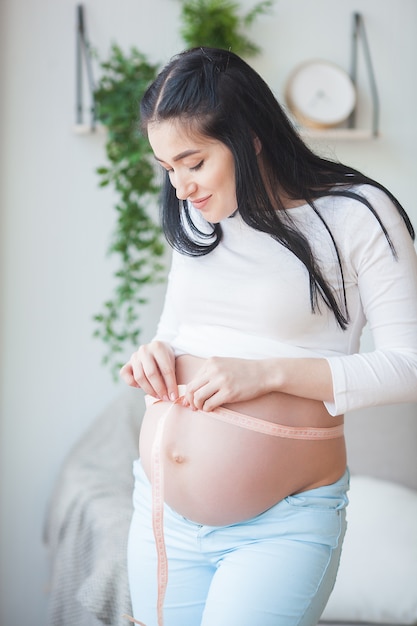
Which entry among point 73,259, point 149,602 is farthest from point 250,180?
point 73,259

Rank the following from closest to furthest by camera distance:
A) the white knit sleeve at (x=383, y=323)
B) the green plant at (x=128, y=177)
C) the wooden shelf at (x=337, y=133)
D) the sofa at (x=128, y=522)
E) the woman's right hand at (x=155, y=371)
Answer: the white knit sleeve at (x=383, y=323), the woman's right hand at (x=155, y=371), the sofa at (x=128, y=522), the green plant at (x=128, y=177), the wooden shelf at (x=337, y=133)

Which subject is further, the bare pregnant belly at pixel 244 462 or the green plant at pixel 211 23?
the green plant at pixel 211 23

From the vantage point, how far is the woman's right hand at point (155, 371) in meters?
1.06

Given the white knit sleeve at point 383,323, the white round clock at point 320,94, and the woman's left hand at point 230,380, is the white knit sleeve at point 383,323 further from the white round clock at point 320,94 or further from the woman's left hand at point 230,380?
the white round clock at point 320,94

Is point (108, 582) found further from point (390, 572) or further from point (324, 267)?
point (324, 267)

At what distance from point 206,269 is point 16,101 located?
1604mm

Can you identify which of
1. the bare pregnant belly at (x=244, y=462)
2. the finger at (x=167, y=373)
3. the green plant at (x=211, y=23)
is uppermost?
the green plant at (x=211, y=23)

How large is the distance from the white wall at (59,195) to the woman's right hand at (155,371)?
140 cm

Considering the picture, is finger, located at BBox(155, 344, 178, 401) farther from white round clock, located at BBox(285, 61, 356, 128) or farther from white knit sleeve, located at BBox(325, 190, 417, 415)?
white round clock, located at BBox(285, 61, 356, 128)

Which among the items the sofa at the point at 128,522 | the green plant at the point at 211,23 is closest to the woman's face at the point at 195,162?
the sofa at the point at 128,522

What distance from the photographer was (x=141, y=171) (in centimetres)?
229

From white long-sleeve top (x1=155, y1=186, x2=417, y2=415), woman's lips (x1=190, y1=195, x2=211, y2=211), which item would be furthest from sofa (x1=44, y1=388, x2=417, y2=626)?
woman's lips (x1=190, y1=195, x2=211, y2=211)

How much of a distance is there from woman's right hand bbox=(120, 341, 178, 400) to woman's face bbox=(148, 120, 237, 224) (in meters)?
0.22

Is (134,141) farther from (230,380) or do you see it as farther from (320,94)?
(230,380)
